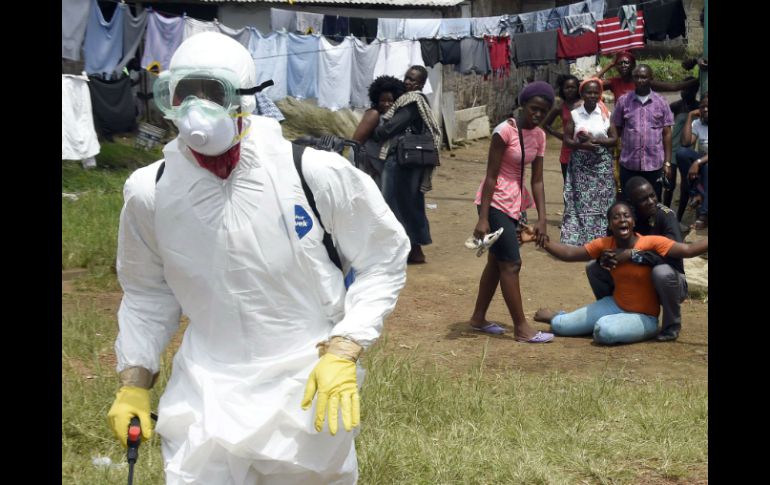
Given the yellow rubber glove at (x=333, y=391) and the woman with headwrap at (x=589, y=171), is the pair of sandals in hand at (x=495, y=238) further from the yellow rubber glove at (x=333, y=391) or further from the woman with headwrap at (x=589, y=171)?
the yellow rubber glove at (x=333, y=391)

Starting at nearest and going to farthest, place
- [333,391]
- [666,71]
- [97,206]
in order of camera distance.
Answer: [333,391]
[97,206]
[666,71]

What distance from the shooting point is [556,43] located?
44.9 ft

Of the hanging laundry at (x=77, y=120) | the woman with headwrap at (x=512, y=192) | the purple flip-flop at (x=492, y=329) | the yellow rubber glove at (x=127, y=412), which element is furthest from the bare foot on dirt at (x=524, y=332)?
the hanging laundry at (x=77, y=120)

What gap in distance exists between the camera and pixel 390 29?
560 inches

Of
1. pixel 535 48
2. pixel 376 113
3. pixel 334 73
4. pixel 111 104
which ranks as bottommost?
pixel 376 113

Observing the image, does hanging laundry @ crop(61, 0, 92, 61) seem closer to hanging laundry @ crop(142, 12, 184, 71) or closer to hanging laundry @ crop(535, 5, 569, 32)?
hanging laundry @ crop(142, 12, 184, 71)

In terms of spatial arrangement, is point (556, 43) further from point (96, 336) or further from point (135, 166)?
point (96, 336)

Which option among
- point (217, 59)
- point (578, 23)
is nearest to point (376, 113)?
point (578, 23)

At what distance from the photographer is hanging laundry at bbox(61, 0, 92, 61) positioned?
1216cm

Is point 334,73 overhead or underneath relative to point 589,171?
overhead

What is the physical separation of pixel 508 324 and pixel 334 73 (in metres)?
6.97

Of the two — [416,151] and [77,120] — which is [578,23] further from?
[77,120]

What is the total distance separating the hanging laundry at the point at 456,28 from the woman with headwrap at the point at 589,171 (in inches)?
210
